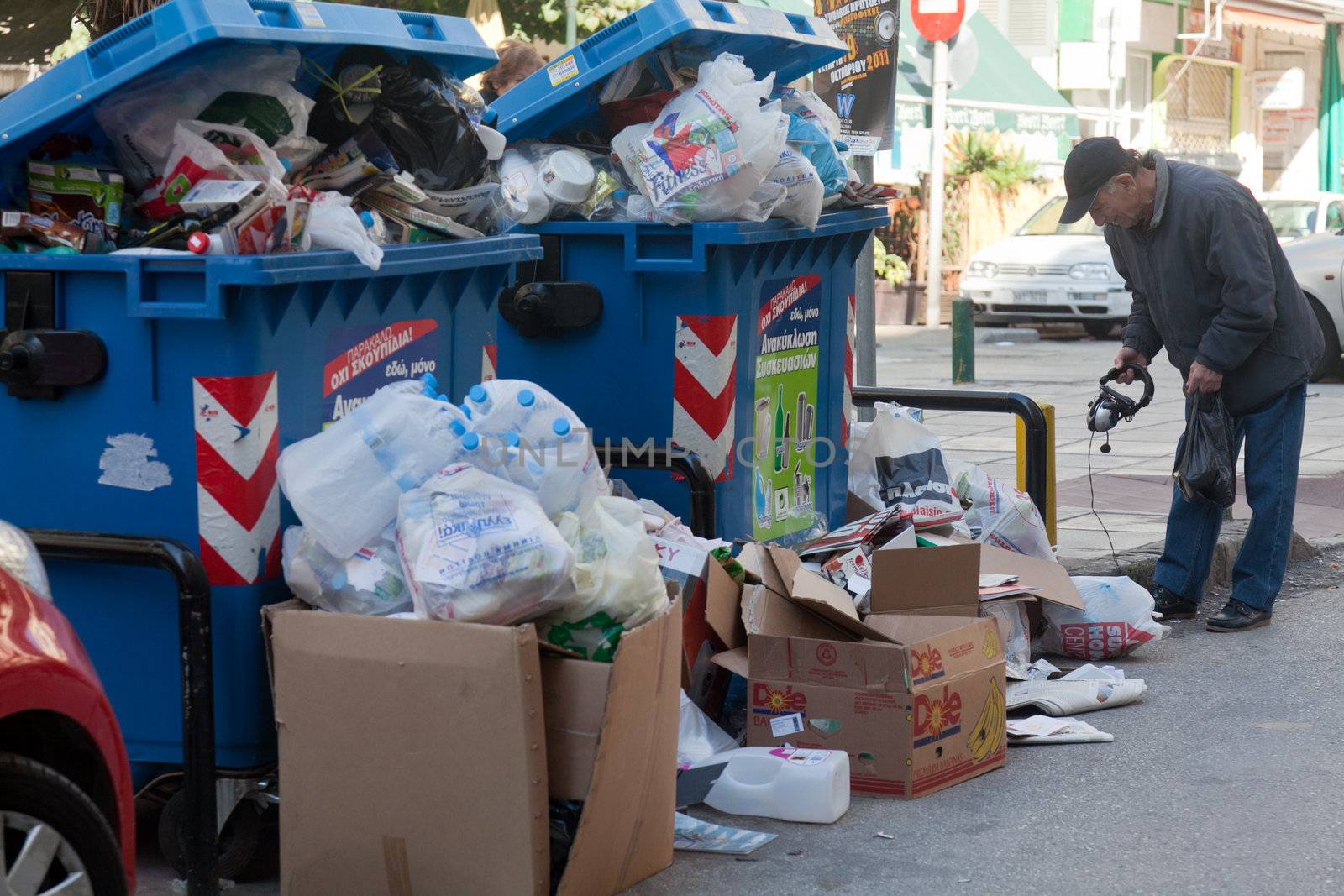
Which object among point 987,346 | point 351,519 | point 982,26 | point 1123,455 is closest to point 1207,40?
point 982,26

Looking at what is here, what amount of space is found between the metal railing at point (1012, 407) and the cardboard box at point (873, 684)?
1608 millimetres

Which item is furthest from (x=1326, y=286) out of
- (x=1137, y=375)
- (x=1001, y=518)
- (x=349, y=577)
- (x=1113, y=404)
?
(x=349, y=577)

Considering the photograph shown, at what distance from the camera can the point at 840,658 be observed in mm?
4180

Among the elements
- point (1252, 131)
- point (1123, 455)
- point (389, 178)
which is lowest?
point (1123, 455)

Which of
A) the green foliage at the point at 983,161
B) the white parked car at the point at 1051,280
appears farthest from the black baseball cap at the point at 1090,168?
the green foliage at the point at 983,161

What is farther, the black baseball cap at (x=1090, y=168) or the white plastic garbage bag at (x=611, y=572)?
the black baseball cap at (x=1090, y=168)

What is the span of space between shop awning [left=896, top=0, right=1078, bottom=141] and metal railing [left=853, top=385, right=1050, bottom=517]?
54.3ft

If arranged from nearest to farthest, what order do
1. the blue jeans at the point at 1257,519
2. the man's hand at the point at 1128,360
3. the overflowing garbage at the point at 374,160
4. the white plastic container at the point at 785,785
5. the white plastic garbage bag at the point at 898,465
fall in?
the overflowing garbage at the point at 374,160 → the white plastic container at the point at 785,785 → the white plastic garbage bag at the point at 898,465 → the blue jeans at the point at 1257,519 → the man's hand at the point at 1128,360

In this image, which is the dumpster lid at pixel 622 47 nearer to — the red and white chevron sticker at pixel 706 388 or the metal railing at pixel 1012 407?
the red and white chevron sticker at pixel 706 388

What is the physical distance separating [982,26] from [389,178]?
23144mm

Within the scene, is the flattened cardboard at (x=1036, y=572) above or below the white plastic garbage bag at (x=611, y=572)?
below

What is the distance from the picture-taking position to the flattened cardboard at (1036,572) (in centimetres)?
538

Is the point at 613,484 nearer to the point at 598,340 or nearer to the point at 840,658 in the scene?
the point at 598,340

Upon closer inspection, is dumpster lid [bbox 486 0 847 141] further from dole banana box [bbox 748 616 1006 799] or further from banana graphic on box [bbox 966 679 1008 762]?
banana graphic on box [bbox 966 679 1008 762]
